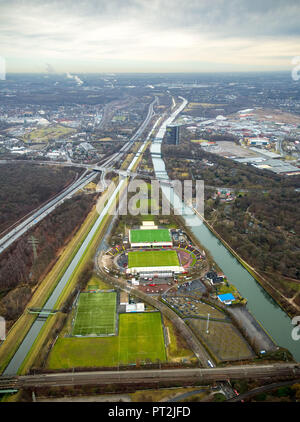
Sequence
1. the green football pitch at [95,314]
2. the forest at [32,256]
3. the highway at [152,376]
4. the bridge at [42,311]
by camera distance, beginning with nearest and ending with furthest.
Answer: the highway at [152,376] → the green football pitch at [95,314] → the bridge at [42,311] → the forest at [32,256]

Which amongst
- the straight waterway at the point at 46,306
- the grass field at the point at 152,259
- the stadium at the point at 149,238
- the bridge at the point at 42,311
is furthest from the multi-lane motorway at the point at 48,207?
the grass field at the point at 152,259

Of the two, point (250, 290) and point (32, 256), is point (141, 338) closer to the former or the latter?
point (250, 290)

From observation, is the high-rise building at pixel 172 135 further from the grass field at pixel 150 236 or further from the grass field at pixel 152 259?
the grass field at pixel 152 259

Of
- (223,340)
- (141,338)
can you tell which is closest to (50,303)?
(141,338)
